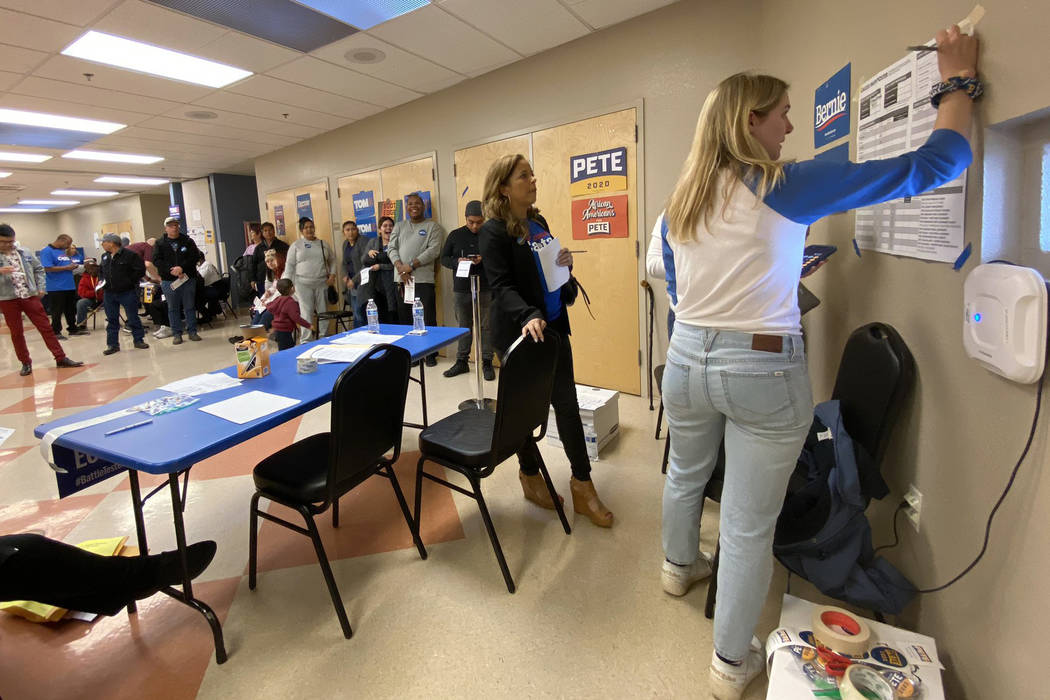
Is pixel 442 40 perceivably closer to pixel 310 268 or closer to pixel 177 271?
pixel 310 268

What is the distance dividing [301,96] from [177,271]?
3413mm

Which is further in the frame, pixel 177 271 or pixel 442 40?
pixel 177 271

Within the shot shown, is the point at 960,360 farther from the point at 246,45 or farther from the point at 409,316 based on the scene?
the point at 409,316

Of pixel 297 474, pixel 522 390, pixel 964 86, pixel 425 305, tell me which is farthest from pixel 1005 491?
pixel 425 305

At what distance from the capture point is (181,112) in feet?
17.4

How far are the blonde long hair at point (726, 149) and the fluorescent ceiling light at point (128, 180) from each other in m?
11.0

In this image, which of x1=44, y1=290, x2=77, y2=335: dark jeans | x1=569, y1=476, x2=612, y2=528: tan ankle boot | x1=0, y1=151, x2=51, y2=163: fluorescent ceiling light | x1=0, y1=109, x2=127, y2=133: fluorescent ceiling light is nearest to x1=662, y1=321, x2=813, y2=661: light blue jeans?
x1=569, y1=476, x2=612, y2=528: tan ankle boot

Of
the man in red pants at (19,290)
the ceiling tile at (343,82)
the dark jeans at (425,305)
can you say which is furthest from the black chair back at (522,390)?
the man in red pants at (19,290)

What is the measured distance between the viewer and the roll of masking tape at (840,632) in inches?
49.5

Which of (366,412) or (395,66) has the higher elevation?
(395,66)

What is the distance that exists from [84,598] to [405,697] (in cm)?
106

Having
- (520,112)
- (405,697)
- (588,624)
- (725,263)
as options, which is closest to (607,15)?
(520,112)

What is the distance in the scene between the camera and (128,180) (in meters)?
9.40

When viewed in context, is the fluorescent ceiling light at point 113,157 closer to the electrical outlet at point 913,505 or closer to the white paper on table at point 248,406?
the white paper on table at point 248,406
